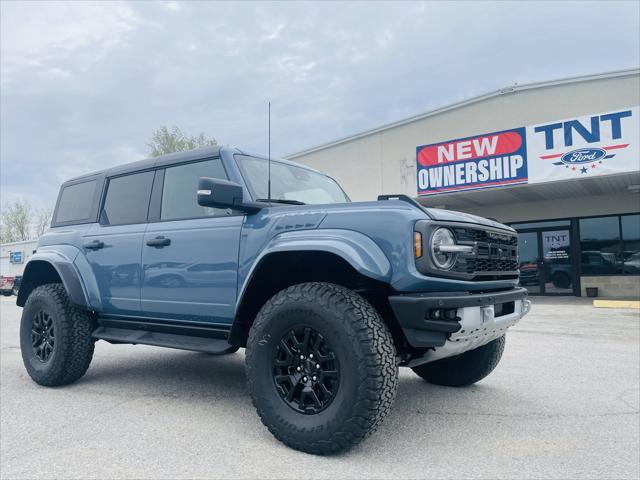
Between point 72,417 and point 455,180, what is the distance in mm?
12282

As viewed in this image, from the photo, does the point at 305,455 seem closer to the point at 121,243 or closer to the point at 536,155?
the point at 121,243

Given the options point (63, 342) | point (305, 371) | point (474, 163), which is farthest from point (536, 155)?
point (63, 342)

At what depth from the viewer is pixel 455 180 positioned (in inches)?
555

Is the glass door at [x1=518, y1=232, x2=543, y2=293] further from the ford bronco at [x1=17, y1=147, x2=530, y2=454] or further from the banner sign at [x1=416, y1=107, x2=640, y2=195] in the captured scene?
the ford bronco at [x1=17, y1=147, x2=530, y2=454]

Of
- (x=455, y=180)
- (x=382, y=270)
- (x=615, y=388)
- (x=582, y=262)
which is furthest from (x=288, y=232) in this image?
(x=582, y=262)

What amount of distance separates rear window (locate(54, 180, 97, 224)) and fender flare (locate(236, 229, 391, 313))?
8.29ft

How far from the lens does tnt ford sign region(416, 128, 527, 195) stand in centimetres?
1305

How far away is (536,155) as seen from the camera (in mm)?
12719

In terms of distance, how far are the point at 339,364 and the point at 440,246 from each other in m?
0.89

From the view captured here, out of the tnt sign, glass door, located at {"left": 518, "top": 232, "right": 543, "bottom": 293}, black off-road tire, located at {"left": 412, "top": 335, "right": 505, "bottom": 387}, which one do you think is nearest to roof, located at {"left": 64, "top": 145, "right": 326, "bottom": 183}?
black off-road tire, located at {"left": 412, "top": 335, "right": 505, "bottom": 387}

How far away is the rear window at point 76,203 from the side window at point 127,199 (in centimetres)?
27

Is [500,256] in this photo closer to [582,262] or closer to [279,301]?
[279,301]

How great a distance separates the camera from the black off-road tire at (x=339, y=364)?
2699 mm

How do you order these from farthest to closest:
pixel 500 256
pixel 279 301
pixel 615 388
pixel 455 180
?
pixel 455 180 < pixel 615 388 < pixel 500 256 < pixel 279 301
